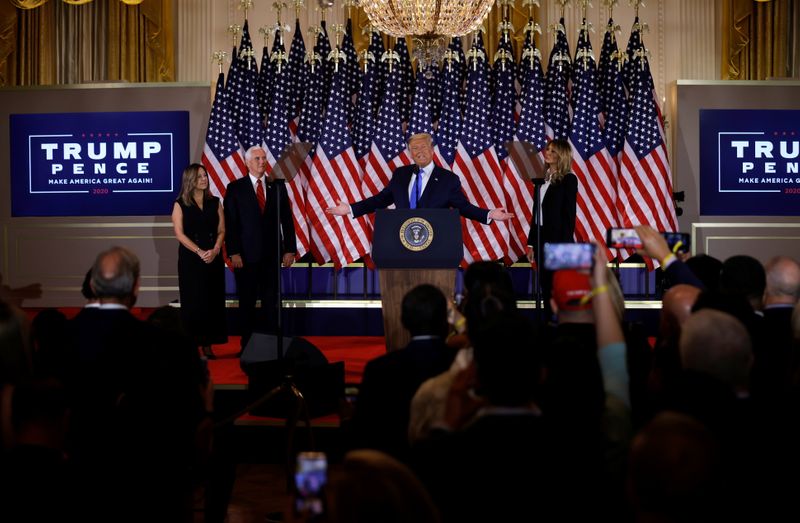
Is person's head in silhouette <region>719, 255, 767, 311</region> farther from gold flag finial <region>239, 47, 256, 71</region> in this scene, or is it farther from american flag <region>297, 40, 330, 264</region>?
gold flag finial <region>239, 47, 256, 71</region>

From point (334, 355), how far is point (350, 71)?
3.23m

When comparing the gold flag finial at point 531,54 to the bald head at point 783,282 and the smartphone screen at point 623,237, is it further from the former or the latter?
the smartphone screen at point 623,237

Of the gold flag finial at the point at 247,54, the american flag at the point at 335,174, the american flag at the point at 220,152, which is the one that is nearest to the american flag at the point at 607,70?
the american flag at the point at 335,174

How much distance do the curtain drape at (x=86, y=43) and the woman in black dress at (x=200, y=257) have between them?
11.7 feet

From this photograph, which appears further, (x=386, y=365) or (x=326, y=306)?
(x=326, y=306)

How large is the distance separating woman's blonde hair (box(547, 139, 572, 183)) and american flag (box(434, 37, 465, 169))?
6.61 feet

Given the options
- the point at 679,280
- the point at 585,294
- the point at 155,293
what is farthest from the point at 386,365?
the point at 155,293

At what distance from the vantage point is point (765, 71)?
396 inches

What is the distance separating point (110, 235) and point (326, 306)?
9.41 ft

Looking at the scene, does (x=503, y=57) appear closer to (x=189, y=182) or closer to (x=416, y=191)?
(x=416, y=191)

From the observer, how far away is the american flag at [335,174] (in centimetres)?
896

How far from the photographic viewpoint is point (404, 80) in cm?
938

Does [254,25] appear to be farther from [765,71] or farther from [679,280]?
[679,280]

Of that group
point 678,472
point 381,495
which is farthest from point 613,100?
point 381,495
